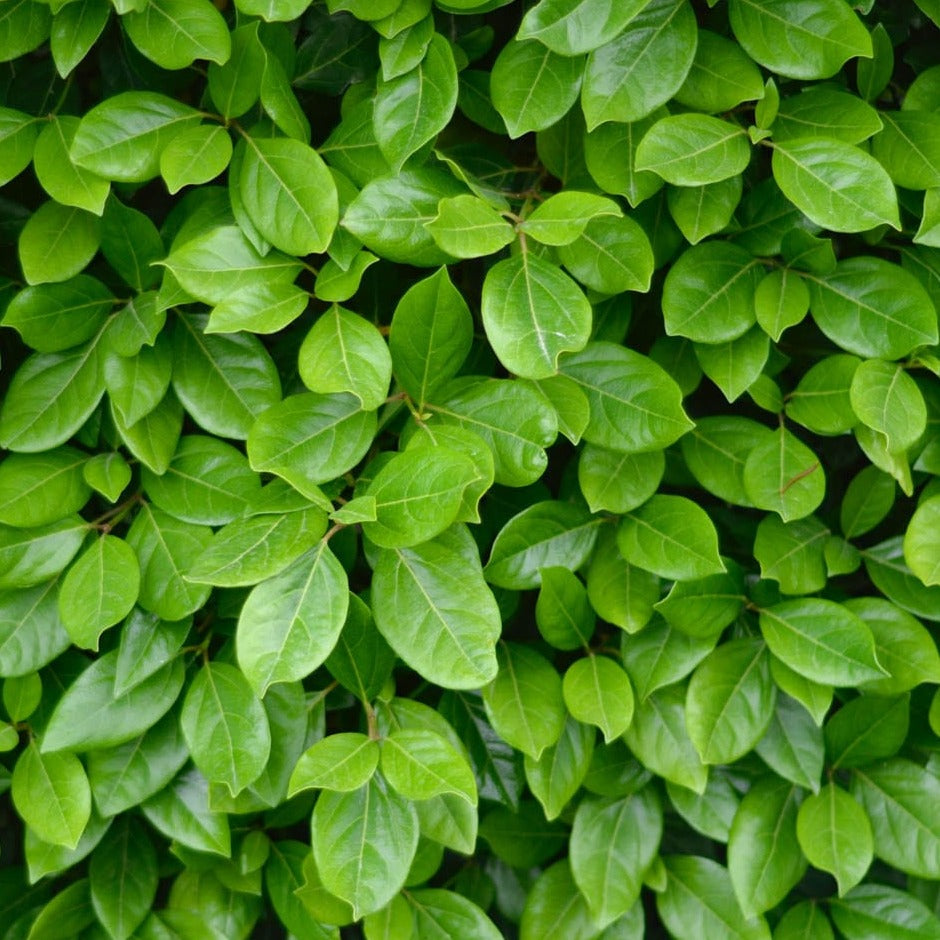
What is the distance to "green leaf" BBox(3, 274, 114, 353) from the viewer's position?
1.11m

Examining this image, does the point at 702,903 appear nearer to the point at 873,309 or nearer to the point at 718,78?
the point at 873,309

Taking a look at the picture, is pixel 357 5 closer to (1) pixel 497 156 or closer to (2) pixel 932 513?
(1) pixel 497 156

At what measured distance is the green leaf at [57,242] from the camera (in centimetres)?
110

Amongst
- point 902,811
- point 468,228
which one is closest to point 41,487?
point 468,228

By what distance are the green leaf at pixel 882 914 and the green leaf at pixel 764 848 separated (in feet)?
0.37

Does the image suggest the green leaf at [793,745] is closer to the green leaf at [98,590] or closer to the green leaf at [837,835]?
the green leaf at [837,835]

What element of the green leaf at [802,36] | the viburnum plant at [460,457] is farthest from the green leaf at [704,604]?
the green leaf at [802,36]

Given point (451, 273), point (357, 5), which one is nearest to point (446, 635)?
point (451, 273)

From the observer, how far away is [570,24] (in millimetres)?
981

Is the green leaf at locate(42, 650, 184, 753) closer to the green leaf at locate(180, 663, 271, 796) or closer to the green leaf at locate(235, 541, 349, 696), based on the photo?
the green leaf at locate(180, 663, 271, 796)

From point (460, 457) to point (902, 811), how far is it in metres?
0.77

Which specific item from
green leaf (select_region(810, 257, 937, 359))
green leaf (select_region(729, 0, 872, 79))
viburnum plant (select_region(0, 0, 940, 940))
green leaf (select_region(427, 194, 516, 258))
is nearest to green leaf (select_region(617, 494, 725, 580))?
viburnum plant (select_region(0, 0, 940, 940))

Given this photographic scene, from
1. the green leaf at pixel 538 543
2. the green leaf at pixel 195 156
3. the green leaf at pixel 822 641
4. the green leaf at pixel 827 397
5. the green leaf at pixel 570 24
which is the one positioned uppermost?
the green leaf at pixel 570 24

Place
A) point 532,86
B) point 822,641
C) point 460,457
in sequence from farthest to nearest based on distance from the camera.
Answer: point 822,641, point 532,86, point 460,457
